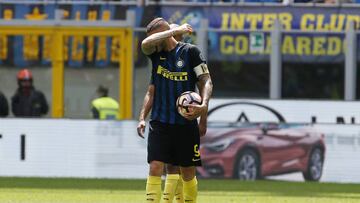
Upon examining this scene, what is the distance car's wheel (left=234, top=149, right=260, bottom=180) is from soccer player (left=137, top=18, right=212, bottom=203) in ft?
30.5

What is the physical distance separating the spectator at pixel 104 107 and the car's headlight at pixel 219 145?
2625 mm

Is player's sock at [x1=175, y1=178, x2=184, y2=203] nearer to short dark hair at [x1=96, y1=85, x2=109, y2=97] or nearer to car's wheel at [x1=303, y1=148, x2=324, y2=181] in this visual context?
car's wheel at [x1=303, y1=148, x2=324, y2=181]

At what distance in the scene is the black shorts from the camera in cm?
1197

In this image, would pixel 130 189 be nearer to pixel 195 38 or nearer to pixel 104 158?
pixel 104 158

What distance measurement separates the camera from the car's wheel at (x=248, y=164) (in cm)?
2133

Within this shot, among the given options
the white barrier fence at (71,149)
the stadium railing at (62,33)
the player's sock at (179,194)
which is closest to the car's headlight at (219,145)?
the white barrier fence at (71,149)

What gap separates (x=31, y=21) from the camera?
2534cm

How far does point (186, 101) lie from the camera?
38.5ft

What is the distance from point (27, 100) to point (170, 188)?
1218 centimetres

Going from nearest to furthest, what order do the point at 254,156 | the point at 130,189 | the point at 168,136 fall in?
the point at 168,136 → the point at 130,189 → the point at 254,156

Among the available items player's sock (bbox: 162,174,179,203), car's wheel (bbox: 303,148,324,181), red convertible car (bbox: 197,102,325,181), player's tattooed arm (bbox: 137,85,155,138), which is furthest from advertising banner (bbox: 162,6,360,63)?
player's sock (bbox: 162,174,179,203)

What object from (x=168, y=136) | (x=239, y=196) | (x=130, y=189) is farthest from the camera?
(x=130, y=189)

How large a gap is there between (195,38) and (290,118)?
10.8ft

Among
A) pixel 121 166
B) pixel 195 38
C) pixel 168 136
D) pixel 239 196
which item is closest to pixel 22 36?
pixel 195 38
